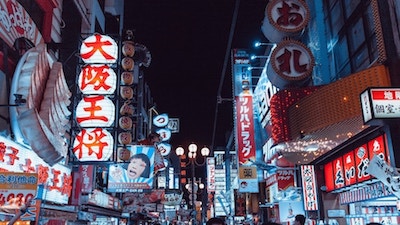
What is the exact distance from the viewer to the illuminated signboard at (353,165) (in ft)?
32.9

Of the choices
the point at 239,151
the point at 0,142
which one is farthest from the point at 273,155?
the point at 0,142

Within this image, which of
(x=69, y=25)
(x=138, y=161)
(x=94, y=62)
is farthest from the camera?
(x=138, y=161)

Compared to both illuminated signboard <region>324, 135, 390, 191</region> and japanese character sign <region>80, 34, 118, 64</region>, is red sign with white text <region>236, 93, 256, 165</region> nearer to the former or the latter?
illuminated signboard <region>324, 135, 390, 191</region>

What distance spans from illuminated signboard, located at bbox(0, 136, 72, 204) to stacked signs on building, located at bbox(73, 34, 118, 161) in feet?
3.31

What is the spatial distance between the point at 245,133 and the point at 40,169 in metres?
11.2

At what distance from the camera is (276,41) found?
14266mm

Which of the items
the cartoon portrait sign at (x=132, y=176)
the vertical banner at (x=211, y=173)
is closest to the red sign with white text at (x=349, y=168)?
the cartoon portrait sign at (x=132, y=176)

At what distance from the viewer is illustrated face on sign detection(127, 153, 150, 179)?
19094mm

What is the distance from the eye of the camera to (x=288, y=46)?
13133mm

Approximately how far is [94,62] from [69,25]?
11.6ft

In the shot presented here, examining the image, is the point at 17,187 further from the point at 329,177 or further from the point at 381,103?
the point at 329,177

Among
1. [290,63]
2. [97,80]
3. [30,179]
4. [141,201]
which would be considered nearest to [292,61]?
[290,63]

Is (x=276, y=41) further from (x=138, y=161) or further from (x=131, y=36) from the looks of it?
(x=138, y=161)

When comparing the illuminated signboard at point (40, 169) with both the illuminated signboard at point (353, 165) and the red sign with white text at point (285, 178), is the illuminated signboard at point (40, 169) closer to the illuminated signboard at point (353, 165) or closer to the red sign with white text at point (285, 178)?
the illuminated signboard at point (353, 165)
